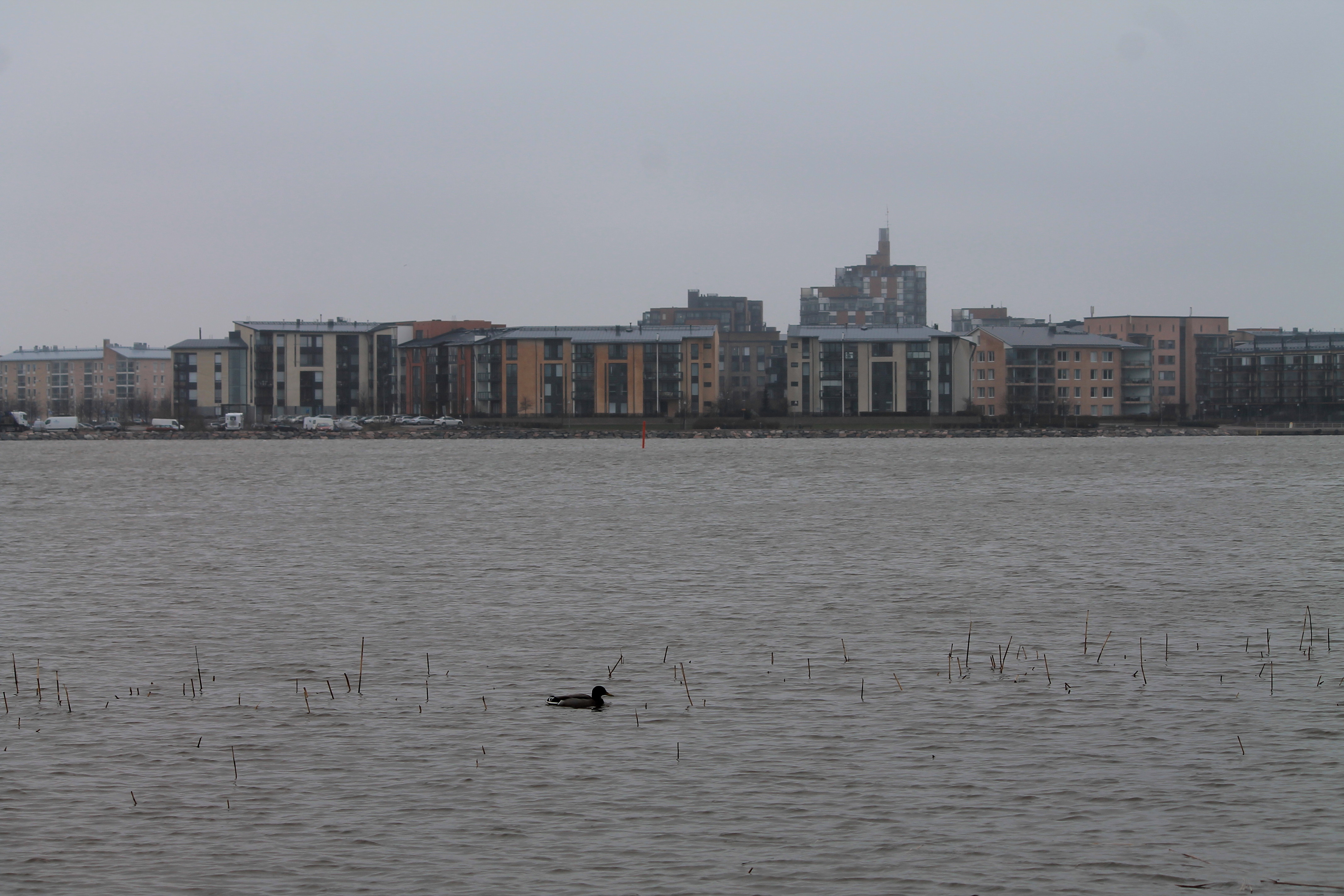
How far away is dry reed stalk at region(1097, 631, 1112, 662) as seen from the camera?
2138 cm

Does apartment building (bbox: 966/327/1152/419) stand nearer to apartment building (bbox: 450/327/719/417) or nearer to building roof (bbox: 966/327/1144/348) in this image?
building roof (bbox: 966/327/1144/348)

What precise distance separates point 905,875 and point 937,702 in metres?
6.54

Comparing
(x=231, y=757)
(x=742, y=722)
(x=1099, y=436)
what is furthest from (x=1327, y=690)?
(x=1099, y=436)

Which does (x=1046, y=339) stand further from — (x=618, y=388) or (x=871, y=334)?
(x=618, y=388)

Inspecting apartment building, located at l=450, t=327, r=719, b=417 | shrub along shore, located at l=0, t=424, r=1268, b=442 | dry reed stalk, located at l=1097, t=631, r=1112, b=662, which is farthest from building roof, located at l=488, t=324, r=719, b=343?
dry reed stalk, located at l=1097, t=631, r=1112, b=662

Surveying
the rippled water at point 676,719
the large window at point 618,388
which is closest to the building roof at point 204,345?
the large window at point 618,388

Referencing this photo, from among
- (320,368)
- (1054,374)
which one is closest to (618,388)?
(320,368)

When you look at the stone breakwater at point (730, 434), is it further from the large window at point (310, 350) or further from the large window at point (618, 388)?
the large window at point (310, 350)

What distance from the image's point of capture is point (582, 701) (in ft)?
59.5

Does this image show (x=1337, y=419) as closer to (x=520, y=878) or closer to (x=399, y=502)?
(x=399, y=502)

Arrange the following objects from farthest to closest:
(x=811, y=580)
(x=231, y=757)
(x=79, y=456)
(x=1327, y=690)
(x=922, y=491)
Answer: (x=79, y=456) < (x=922, y=491) < (x=811, y=580) < (x=1327, y=690) < (x=231, y=757)

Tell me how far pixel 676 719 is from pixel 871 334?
162 metres

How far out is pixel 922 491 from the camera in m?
71.1

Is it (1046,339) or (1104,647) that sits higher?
(1046,339)
